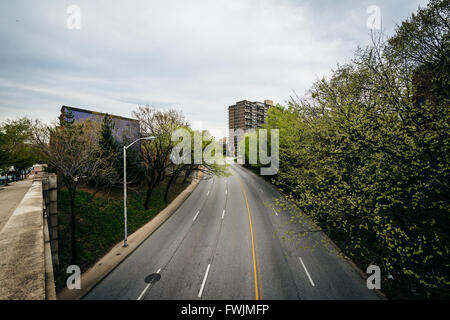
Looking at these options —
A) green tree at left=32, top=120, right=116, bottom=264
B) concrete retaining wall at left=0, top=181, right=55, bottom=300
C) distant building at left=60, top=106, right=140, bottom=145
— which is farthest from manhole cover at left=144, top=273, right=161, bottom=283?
distant building at left=60, top=106, right=140, bottom=145

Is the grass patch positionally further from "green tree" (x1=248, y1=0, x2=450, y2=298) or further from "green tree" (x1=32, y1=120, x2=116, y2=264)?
"green tree" (x1=248, y1=0, x2=450, y2=298)

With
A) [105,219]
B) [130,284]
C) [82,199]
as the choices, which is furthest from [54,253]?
[82,199]

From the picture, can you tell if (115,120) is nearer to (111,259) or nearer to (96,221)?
(96,221)

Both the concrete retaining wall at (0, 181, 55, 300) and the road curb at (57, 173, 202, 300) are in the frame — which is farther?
the road curb at (57, 173, 202, 300)

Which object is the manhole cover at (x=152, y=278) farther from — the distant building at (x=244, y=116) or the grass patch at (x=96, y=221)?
the distant building at (x=244, y=116)

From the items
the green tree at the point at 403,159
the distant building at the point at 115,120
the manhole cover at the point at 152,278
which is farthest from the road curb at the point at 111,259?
the distant building at the point at 115,120

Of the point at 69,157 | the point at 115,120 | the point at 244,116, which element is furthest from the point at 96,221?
the point at 244,116

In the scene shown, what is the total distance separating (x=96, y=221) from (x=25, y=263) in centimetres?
1340

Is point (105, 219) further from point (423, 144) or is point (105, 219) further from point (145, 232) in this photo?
point (423, 144)

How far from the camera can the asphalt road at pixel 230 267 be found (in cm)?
845

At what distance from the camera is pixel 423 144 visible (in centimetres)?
599

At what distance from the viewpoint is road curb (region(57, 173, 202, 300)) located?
859 cm

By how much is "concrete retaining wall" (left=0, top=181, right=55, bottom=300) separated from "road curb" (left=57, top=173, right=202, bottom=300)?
15.4 feet
